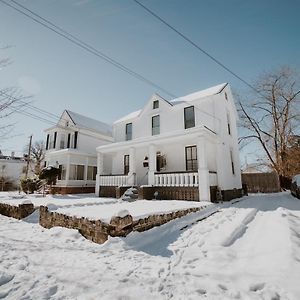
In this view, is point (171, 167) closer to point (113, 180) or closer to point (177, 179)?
point (177, 179)

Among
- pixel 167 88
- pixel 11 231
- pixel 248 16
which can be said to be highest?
pixel 248 16

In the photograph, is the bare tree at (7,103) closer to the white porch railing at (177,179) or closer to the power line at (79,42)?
the power line at (79,42)

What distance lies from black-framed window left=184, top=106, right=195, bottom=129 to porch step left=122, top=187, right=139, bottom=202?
6181 mm

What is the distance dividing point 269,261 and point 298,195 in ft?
39.3

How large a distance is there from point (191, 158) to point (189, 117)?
3165 mm

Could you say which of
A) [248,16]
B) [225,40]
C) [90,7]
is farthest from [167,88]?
[90,7]

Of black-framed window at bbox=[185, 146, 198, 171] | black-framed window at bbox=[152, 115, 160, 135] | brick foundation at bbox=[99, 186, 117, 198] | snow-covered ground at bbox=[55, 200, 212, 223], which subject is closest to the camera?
snow-covered ground at bbox=[55, 200, 212, 223]

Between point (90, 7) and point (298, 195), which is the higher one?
point (90, 7)

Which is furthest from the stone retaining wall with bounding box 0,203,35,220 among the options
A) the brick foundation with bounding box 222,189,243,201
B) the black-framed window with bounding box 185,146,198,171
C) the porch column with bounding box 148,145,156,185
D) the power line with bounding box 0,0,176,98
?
the brick foundation with bounding box 222,189,243,201

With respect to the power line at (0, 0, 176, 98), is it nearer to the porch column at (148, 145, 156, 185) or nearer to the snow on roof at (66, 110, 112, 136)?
the porch column at (148, 145, 156, 185)

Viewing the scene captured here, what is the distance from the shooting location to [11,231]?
5.89 m

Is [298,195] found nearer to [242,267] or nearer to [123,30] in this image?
[242,267]

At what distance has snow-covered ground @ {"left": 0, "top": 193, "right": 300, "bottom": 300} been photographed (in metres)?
2.51

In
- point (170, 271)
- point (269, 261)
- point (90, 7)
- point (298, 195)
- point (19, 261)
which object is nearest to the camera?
point (170, 271)
